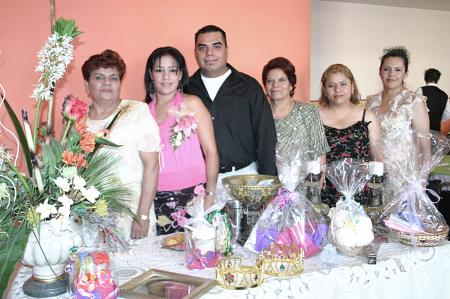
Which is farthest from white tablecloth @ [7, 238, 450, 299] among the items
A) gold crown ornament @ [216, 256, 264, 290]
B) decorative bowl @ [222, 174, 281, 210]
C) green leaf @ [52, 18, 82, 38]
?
green leaf @ [52, 18, 82, 38]

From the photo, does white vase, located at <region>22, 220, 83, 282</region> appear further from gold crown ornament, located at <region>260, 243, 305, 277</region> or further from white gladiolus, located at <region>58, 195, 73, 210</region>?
gold crown ornament, located at <region>260, 243, 305, 277</region>

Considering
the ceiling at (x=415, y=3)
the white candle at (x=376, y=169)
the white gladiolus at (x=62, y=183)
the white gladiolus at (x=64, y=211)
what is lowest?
the white gladiolus at (x=64, y=211)

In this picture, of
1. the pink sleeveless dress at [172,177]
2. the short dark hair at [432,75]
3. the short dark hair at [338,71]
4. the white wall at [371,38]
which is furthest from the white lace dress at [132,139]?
the short dark hair at [432,75]

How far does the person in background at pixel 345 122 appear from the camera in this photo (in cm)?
283

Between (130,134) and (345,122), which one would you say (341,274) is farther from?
(345,122)

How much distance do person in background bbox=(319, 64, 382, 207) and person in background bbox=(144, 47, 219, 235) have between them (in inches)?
30.6

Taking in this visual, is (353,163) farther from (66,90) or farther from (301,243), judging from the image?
(66,90)

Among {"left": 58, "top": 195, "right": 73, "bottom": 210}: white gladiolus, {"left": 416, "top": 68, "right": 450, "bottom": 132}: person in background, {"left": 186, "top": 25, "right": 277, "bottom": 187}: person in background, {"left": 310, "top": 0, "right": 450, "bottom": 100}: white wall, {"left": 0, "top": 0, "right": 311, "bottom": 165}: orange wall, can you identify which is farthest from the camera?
{"left": 310, "top": 0, "right": 450, "bottom": 100}: white wall

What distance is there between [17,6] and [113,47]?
1.87ft

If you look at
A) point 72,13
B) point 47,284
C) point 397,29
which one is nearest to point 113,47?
point 72,13

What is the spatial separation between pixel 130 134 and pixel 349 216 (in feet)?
4.04

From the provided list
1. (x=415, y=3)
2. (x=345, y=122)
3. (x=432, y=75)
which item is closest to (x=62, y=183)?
Answer: (x=345, y=122)

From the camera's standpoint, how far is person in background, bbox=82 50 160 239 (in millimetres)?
2400

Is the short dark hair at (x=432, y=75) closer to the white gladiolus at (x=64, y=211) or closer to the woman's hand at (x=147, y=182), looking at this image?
the woman's hand at (x=147, y=182)
